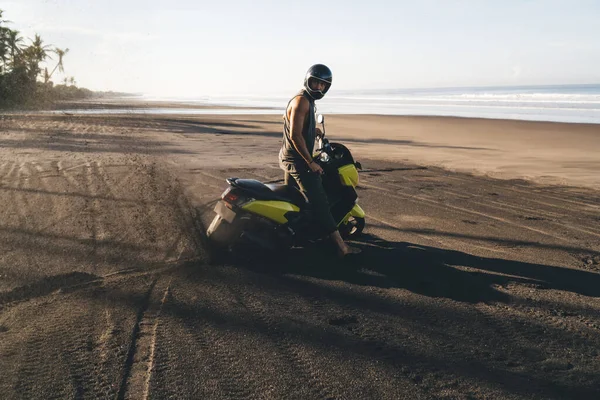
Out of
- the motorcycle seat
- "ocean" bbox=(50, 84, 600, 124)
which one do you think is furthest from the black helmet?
"ocean" bbox=(50, 84, 600, 124)

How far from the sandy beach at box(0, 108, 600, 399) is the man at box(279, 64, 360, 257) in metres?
0.48

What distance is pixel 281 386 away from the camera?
10.1 ft

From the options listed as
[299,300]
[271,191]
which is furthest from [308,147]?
[299,300]

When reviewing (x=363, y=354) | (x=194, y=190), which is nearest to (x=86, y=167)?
(x=194, y=190)

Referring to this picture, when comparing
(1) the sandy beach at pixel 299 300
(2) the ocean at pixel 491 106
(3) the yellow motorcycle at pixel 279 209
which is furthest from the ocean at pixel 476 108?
(3) the yellow motorcycle at pixel 279 209

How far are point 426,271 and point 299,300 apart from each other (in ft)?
4.94

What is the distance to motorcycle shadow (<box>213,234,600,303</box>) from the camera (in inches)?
191

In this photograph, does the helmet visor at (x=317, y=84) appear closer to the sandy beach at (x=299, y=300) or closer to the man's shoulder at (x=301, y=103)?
the man's shoulder at (x=301, y=103)

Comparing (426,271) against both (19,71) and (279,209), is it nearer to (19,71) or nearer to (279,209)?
(279,209)

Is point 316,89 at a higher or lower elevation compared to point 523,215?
higher

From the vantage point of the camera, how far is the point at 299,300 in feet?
14.6

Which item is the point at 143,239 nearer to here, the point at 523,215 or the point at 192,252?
the point at 192,252

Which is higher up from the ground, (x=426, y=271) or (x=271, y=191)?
(x=271, y=191)

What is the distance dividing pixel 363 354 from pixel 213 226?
2829 mm
